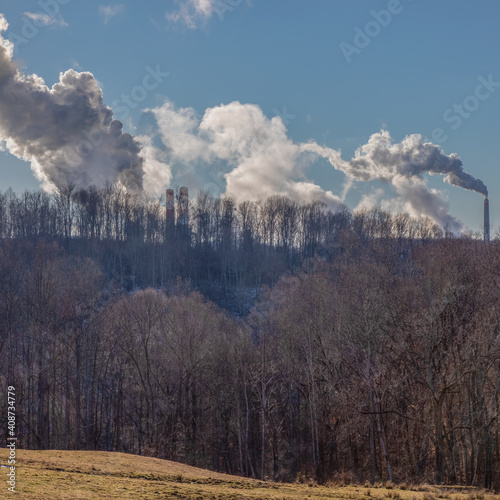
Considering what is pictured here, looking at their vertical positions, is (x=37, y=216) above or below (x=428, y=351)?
above

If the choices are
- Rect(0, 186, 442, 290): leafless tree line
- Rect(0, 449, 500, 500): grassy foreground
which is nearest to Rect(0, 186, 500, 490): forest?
Rect(0, 449, 500, 500): grassy foreground

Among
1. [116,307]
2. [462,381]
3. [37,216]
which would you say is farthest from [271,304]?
[37,216]

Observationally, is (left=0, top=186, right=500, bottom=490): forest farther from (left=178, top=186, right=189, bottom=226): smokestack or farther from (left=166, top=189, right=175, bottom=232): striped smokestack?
(left=178, top=186, right=189, bottom=226): smokestack

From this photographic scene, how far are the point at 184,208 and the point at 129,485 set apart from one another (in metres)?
89.3

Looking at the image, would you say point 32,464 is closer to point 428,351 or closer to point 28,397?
point 428,351

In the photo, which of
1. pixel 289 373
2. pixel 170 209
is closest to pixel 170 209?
pixel 170 209

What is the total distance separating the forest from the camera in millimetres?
26594

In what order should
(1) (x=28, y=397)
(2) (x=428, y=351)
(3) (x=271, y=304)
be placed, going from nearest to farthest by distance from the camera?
(2) (x=428, y=351) < (1) (x=28, y=397) < (3) (x=271, y=304)

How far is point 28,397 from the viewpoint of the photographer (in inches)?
1484

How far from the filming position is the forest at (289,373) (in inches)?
1047

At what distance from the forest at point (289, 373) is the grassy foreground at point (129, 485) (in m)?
9.32

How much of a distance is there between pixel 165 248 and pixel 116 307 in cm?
4334

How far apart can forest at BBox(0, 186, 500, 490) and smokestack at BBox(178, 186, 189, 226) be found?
147 feet

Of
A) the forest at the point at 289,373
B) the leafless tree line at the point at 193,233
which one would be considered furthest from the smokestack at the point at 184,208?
the forest at the point at 289,373
